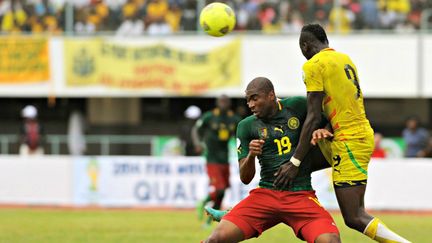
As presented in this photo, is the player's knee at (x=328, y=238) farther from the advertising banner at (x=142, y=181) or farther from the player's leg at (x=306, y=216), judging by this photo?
the advertising banner at (x=142, y=181)

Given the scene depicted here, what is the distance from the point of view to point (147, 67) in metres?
28.5

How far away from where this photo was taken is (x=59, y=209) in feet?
75.7

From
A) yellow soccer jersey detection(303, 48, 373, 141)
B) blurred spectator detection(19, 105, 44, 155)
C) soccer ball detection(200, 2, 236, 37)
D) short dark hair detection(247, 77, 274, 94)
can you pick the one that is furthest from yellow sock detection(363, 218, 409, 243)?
blurred spectator detection(19, 105, 44, 155)

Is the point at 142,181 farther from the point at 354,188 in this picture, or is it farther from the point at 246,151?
the point at 246,151

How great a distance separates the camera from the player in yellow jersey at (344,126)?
965 centimetres

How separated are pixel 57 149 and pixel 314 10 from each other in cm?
826

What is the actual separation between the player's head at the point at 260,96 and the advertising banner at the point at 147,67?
61.0ft

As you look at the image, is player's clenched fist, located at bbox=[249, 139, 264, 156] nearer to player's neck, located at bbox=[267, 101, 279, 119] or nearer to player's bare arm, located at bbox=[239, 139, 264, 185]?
player's bare arm, located at bbox=[239, 139, 264, 185]

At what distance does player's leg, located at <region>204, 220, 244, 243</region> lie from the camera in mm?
9219

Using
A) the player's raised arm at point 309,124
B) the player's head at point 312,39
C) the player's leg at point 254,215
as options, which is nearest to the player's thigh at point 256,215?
the player's leg at point 254,215

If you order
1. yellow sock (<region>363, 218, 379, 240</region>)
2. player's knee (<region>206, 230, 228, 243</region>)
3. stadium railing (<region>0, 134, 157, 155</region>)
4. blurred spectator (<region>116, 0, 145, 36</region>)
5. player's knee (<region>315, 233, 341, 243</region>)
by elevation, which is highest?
Answer: player's knee (<region>315, 233, 341, 243</region>)

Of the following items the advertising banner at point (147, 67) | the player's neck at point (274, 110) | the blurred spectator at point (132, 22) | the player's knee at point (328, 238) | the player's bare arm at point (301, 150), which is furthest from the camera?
the blurred spectator at point (132, 22)

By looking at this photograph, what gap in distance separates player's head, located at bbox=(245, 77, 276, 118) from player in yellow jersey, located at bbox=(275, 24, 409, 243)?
454mm

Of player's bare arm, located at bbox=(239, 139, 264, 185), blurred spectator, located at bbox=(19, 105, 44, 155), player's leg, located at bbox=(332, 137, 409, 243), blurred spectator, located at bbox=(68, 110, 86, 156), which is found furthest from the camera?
blurred spectator, located at bbox=(68, 110, 86, 156)
